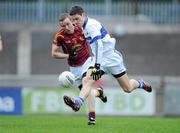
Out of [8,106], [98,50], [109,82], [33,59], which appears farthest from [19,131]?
[33,59]

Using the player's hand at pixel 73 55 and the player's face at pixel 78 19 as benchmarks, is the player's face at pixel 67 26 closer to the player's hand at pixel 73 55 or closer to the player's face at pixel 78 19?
the player's face at pixel 78 19

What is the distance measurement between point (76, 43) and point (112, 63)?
3.01 ft

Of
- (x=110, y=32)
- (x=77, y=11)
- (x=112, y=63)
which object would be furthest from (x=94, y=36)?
(x=110, y=32)

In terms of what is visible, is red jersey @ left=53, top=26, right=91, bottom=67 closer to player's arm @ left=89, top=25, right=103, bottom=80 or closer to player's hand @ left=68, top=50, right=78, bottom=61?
player's hand @ left=68, top=50, right=78, bottom=61

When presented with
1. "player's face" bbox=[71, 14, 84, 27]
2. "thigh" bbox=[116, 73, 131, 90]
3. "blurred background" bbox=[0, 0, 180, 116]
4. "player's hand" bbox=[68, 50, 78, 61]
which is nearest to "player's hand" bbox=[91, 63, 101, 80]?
"player's face" bbox=[71, 14, 84, 27]

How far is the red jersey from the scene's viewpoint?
16.8 metres

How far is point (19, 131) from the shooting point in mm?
14664

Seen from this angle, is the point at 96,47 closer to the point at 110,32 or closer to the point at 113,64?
the point at 113,64

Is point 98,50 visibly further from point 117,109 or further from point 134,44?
point 134,44

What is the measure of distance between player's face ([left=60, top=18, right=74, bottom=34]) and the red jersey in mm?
143

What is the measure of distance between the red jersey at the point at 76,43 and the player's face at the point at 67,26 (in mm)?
143

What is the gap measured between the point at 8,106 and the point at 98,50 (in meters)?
11.3

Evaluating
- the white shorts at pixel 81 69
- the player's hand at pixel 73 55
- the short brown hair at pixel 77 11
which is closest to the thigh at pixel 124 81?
the white shorts at pixel 81 69

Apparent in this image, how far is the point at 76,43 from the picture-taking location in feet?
55.2
